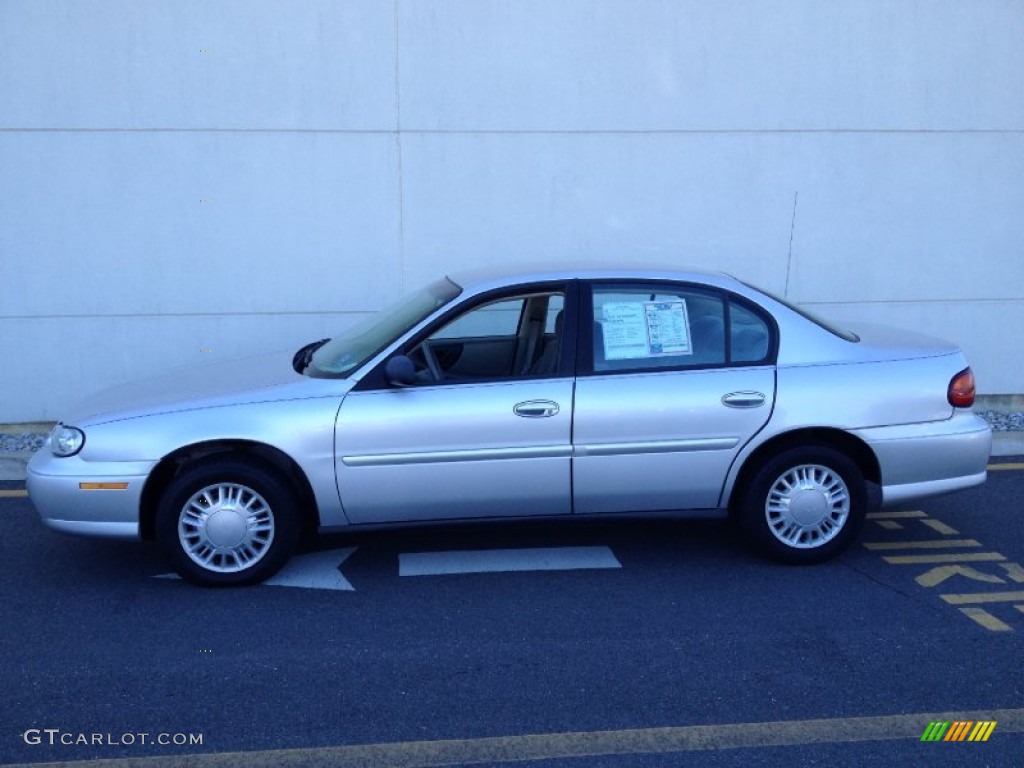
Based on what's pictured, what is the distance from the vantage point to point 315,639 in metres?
4.69

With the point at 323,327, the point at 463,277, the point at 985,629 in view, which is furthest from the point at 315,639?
the point at 323,327

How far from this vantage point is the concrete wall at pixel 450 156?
806 cm

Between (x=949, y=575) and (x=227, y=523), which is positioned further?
(x=949, y=575)

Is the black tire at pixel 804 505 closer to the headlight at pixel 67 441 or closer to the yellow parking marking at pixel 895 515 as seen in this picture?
the yellow parking marking at pixel 895 515

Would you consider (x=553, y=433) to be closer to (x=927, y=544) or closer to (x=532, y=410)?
(x=532, y=410)

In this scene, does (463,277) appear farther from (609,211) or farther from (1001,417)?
(1001,417)

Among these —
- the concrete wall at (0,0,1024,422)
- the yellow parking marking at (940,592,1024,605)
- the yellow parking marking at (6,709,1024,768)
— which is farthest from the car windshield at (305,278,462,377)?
the yellow parking marking at (940,592,1024,605)

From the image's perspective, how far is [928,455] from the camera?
540 centimetres

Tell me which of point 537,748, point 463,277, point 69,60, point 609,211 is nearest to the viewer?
point 537,748

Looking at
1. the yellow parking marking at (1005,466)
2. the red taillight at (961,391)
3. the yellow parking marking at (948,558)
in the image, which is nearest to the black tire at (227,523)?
the yellow parking marking at (948,558)

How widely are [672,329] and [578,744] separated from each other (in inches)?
90.2

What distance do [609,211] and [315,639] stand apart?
4.83 meters

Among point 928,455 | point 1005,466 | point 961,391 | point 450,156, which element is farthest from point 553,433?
point 1005,466

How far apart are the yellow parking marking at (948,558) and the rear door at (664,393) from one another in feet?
3.47
